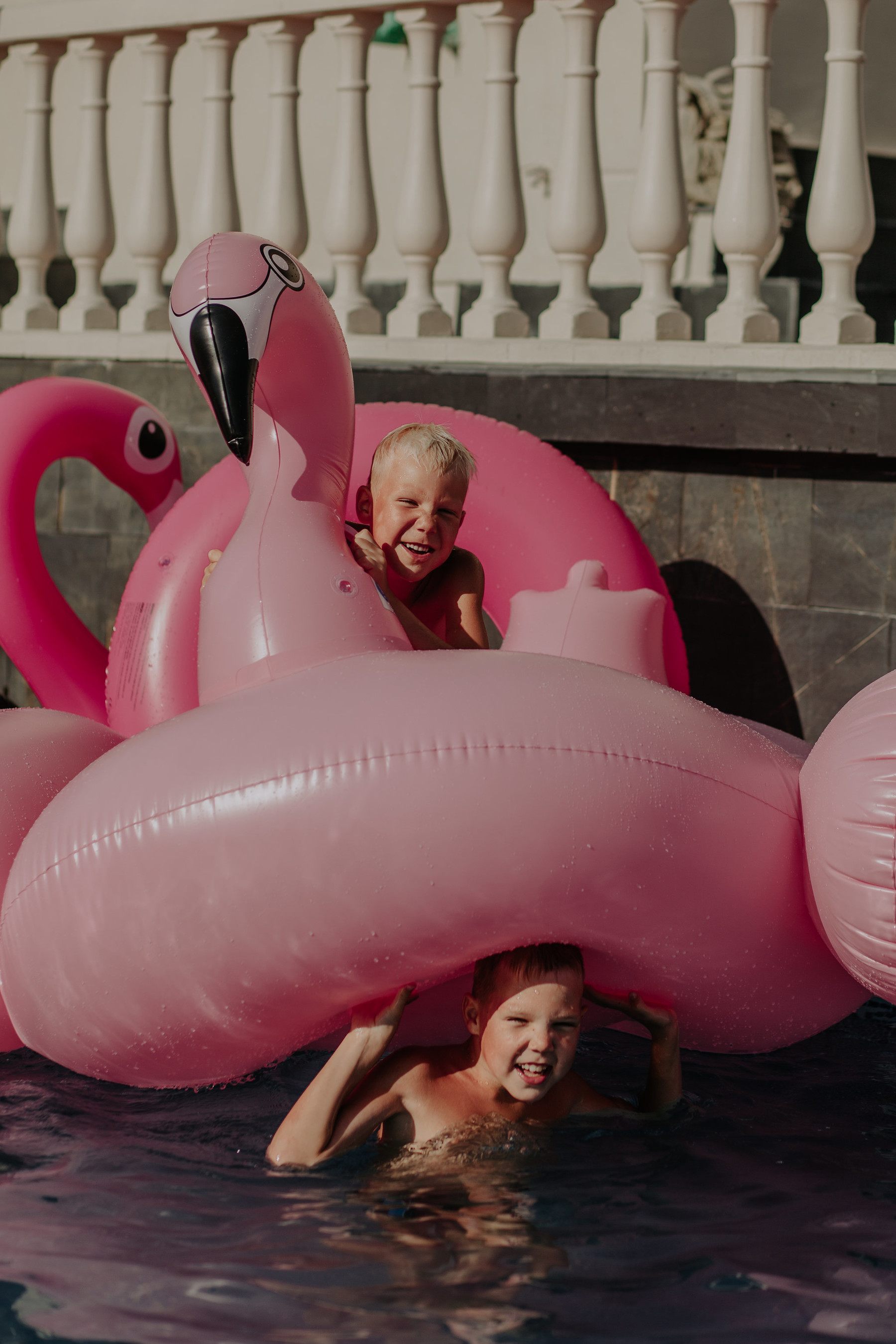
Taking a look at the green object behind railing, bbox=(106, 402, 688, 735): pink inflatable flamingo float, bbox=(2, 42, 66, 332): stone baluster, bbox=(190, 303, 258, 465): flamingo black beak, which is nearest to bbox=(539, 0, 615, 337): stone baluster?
bbox=(106, 402, 688, 735): pink inflatable flamingo float

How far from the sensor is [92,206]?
553cm

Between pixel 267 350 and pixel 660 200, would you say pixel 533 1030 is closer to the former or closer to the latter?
pixel 267 350

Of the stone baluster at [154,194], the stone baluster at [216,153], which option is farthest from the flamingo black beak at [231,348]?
the stone baluster at [154,194]

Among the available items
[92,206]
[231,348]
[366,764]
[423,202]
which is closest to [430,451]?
[231,348]

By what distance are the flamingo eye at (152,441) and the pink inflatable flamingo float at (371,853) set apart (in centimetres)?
193

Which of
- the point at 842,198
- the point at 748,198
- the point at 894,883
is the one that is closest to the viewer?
the point at 894,883

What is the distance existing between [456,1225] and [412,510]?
1.48m

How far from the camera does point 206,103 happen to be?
527 cm

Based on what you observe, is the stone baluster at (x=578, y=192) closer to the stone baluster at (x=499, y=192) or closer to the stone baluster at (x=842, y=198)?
the stone baluster at (x=499, y=192)

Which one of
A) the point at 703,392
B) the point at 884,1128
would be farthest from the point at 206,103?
the point at 884,1128

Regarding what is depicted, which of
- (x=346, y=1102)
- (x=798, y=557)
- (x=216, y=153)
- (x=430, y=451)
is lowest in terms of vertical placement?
(x=346, y=1102)

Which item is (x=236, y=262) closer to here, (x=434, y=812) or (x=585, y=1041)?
(x=434, y=812)

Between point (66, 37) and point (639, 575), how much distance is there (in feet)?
10.6

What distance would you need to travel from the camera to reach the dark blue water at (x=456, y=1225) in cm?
214
